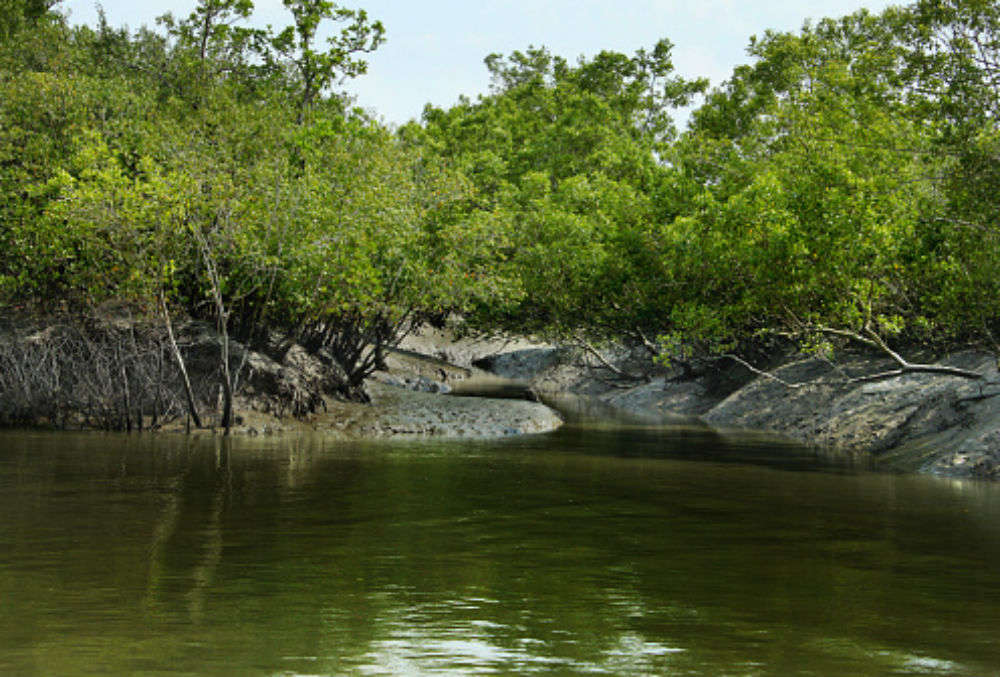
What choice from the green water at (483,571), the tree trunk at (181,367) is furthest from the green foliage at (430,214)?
the green water at (483,571)

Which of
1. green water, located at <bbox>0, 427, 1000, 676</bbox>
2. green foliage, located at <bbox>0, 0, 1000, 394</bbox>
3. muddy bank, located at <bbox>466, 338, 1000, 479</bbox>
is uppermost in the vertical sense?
green foliage, located at <bbox>0, 0, 1000, 394</bbox>

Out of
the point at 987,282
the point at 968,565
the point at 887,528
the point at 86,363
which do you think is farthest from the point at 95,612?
the point at 987,282

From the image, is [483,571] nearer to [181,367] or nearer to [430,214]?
[181,367]

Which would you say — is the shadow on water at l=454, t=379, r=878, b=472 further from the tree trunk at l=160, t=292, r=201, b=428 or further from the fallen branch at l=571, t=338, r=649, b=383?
the tree trunk at l=160, t=292, r=201, b=428

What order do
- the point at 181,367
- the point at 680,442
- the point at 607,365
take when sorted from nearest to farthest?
the point at 181,367 → the point at 680,442 → the point at 607,365

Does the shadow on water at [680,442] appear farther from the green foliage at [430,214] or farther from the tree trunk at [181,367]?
the tree trunk at [181,367]

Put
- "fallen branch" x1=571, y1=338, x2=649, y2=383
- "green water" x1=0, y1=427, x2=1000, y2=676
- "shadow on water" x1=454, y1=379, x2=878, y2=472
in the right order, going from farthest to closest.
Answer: "fallen branch" x1=571, y1=338, x2=649, y2=383 → "shadow on water" x1=454, y1=379, x2=878, y2=472 → "green water" x1=0, y1=427, x2=1000, y2=676

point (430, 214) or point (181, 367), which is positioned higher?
point (430, 214)

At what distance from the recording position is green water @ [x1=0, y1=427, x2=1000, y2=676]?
25.9 ft

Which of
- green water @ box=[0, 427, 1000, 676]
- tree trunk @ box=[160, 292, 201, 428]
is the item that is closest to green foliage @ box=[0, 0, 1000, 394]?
tree trunk @ box=[160, 292, 201, 428]

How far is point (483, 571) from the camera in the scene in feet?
36.0

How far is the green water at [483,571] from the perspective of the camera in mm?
7906

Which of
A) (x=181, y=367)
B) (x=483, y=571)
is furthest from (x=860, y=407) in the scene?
(x=483, y=571)

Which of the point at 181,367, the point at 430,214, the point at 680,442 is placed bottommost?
the point at 680,442
